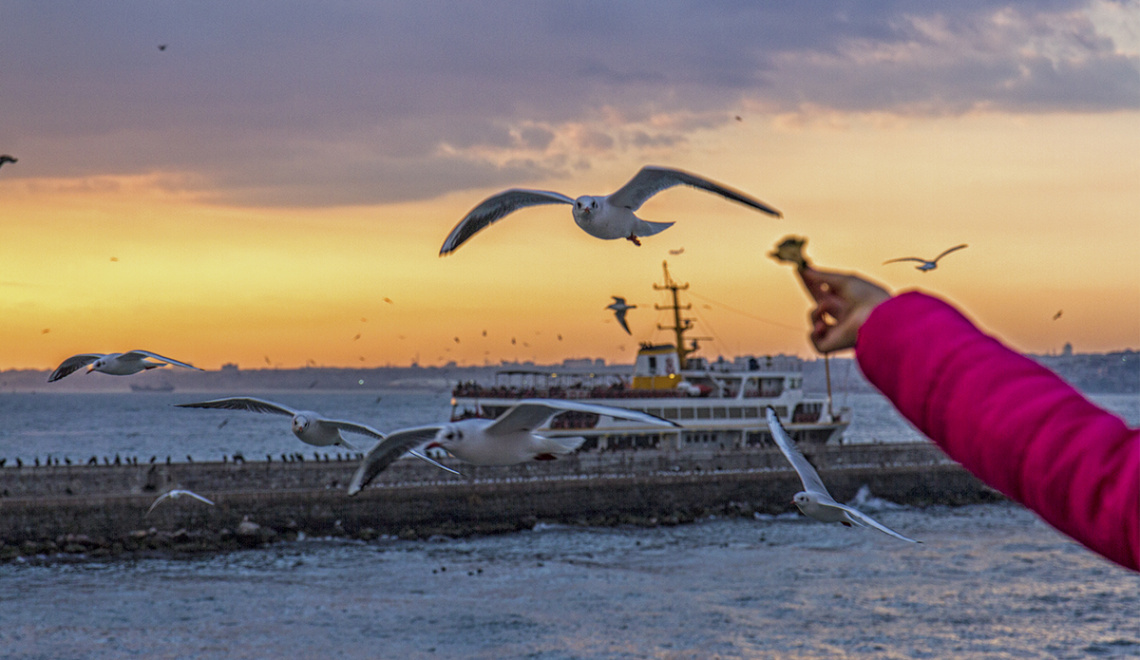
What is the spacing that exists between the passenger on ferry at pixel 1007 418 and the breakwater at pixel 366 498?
32.5 metres

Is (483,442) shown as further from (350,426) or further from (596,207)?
(350,426)

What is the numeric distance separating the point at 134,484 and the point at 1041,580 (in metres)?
26.5

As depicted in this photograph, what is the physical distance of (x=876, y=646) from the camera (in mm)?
24109

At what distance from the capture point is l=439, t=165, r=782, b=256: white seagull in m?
8.11

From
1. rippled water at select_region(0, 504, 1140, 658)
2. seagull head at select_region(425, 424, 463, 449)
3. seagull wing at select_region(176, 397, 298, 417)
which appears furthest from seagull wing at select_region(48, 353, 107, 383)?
rippled water at select_region(0, 504, 1140, 658)

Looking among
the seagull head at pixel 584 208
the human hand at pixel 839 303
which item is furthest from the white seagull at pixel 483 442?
the human hand at pixel 839 303

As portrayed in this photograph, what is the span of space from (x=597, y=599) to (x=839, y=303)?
26.9 metres

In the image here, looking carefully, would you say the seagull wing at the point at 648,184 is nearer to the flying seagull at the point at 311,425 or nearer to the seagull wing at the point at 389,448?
the seagull wing at the point at 389,448

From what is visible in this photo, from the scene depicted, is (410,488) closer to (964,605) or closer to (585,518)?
(585,518)

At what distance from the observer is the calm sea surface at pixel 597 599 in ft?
78.1

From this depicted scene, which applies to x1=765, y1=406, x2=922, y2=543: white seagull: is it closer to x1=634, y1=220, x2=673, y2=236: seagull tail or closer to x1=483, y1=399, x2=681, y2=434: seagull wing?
x1=483, y1=399, x2=681, y2=434: seagull wing

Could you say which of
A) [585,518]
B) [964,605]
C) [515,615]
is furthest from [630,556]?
[964,605]

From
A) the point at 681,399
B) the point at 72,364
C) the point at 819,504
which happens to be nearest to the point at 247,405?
the point at 72,364

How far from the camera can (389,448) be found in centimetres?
739
